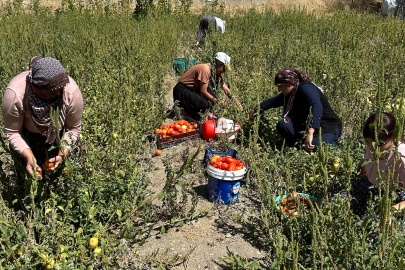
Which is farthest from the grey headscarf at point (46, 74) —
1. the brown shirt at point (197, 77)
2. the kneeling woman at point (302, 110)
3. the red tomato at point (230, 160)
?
the brown shirt at point (197, 77)

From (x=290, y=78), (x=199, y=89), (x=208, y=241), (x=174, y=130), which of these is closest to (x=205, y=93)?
(x=199, y=89)

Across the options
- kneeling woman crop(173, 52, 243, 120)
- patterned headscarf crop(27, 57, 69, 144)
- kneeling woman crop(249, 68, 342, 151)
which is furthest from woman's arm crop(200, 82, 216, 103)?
patterned headscarf crop(27, 57, 69, 144)

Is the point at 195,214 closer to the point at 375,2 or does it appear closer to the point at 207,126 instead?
the point at 207,126

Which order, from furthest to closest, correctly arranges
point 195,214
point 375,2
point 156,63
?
1. point 375,2
2. point 156,63
3. point 195,214

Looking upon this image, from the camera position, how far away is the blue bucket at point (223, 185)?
3.08 m

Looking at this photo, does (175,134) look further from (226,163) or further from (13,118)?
(13,118)

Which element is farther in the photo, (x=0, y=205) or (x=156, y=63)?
(x=156, y=63)

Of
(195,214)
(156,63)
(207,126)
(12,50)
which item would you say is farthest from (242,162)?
(12,50)

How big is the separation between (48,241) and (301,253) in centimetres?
162

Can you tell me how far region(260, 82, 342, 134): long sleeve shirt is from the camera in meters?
3.66

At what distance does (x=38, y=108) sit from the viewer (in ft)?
7.83

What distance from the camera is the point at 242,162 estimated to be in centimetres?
334

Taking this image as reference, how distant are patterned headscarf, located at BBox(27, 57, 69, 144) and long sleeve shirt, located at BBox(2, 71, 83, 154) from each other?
49 millimetres

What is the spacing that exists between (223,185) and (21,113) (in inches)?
65.2
